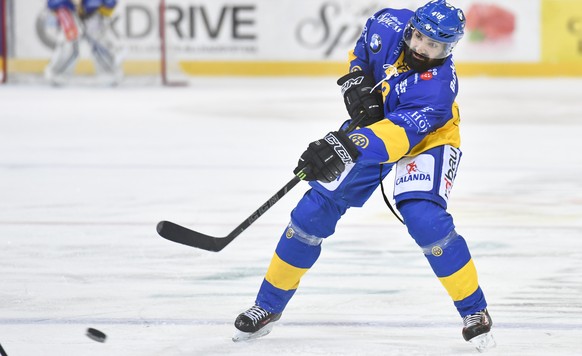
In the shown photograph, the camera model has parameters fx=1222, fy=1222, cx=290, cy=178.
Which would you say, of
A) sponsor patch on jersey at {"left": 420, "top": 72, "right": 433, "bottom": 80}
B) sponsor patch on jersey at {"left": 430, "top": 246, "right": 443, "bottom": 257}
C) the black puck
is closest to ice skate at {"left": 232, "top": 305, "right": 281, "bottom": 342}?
the black puck

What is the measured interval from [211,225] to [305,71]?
7.25 metres

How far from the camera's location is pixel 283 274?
297cm

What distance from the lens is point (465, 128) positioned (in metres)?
7.77

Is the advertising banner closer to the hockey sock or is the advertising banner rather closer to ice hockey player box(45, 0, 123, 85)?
ice hockey player box(45, 0, 123, 85)

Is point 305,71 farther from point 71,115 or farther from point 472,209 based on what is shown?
point 472,209

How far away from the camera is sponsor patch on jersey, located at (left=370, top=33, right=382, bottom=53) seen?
3020 mm

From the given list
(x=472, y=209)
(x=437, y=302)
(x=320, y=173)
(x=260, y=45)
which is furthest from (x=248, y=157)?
(x=260, y=45)

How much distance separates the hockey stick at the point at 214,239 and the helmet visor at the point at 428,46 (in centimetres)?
22

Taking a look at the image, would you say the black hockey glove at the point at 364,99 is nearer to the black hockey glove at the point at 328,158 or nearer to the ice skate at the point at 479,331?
the black hockey glove at the point at 328,158

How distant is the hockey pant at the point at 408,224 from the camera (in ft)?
9.18

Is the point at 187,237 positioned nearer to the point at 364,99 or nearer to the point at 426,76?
the point at 364,99

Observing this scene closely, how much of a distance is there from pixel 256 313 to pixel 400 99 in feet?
2.03

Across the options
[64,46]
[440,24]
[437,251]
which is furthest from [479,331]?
[64,46]

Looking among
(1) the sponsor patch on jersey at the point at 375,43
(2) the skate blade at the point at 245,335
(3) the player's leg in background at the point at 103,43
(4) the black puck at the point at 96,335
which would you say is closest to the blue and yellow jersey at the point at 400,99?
(1) the sponsor patch on jersey at the point at 375,43
